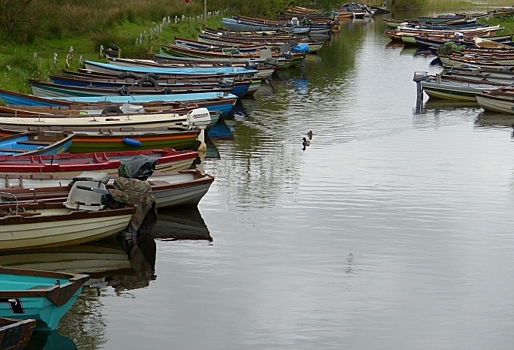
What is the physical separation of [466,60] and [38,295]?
34912 mm

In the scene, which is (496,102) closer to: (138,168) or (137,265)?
(138,168)

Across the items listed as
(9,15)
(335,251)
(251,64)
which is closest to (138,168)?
(335,251)

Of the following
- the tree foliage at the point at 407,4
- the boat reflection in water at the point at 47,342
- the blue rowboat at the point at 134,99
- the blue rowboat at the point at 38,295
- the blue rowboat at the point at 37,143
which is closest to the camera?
the blue rowboat at the point at 38,295

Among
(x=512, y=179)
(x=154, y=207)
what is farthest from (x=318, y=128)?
(x=154, y=207)

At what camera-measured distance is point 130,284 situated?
704 inches

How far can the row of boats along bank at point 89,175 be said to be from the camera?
1457cm

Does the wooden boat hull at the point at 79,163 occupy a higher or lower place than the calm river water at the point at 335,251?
higher

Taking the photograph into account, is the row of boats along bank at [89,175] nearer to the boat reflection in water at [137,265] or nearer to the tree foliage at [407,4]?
the boat reflection in water at [137,265]

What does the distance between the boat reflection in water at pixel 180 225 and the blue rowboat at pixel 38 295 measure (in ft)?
19.6

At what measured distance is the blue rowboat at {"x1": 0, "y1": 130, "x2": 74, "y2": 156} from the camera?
74.7 ft

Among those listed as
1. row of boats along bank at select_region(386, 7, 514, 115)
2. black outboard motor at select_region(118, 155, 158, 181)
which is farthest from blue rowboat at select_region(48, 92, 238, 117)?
row of boats along bank at select_region(386, 7, 514, 115)

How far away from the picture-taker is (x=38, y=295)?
45.5 ft

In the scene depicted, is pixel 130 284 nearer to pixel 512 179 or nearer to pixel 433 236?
pixel 433 236

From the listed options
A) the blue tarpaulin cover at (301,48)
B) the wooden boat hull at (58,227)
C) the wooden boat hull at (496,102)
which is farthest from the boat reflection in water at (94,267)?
the blue tarpaulin cover at (301,48)
